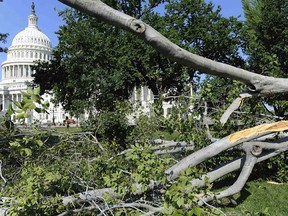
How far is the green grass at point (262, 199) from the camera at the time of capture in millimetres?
5805

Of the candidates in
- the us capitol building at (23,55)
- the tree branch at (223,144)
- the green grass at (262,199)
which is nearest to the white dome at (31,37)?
the us capitol building at (23,55)

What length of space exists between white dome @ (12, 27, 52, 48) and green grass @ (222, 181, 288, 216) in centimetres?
10370

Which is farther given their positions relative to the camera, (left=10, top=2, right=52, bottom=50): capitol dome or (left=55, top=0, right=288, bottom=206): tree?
(left=10, top=2, right=52, bottom=50): capitol dome

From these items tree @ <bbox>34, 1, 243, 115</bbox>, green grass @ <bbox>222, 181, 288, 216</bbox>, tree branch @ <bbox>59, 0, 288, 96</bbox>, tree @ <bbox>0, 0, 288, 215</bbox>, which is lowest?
green grass @ <bbox>222, 181, 288, 216</bbox>

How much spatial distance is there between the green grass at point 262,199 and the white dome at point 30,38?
340 feet

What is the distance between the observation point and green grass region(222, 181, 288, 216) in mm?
5805

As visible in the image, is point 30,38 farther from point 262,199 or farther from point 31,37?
point 262,199

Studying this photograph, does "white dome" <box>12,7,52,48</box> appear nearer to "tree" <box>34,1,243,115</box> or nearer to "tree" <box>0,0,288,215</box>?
"tree" <box>34,1,243,115</box>

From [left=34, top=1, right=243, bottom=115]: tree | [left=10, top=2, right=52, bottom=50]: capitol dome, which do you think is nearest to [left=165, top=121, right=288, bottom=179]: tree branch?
[left=34, top=1, right=243, bottom=115]: tree

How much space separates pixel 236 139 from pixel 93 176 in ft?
6.03

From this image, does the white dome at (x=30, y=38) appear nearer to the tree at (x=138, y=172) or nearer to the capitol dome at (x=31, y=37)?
the capitol dome at (x=31, y=37)

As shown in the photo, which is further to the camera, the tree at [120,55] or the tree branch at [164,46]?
the tree at [120,55]

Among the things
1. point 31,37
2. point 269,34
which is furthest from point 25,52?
point 269,34

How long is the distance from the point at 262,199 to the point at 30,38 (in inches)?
4175
